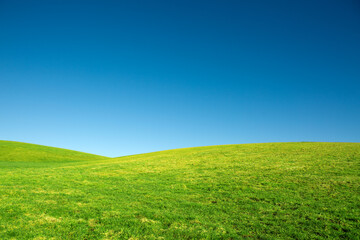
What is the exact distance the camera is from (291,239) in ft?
23.1

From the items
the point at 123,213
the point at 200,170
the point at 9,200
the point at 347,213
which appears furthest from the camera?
the point at 200,170

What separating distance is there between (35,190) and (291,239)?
14.4 meters

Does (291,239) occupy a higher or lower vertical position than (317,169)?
lower

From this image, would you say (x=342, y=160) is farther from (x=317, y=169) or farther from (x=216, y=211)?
(x=216, y=211)

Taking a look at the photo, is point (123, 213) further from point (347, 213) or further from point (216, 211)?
point (347, 213)

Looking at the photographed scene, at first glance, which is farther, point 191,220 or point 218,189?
point 218,189

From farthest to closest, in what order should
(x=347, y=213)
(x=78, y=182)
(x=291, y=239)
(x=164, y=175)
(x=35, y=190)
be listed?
1. (x=164, y=175)
2. (x=78, y=182)
3. (x=35, y=190)
4. (x=347, y=213)
5. (x=291, y=239)

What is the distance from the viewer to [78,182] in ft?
50.3

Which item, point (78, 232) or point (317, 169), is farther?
point (317, 169)

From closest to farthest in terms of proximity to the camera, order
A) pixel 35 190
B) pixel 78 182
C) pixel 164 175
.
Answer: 1. pixel 35 190
2. pixel 78 182
3. pixel 164 175

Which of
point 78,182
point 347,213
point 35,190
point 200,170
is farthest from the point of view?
point 200,170

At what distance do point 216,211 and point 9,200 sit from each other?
10.9 m

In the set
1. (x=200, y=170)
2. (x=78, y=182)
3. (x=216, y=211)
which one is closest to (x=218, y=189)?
(x=216, y=211)

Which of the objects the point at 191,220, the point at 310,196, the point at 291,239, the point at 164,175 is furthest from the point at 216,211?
the point at 164,175
